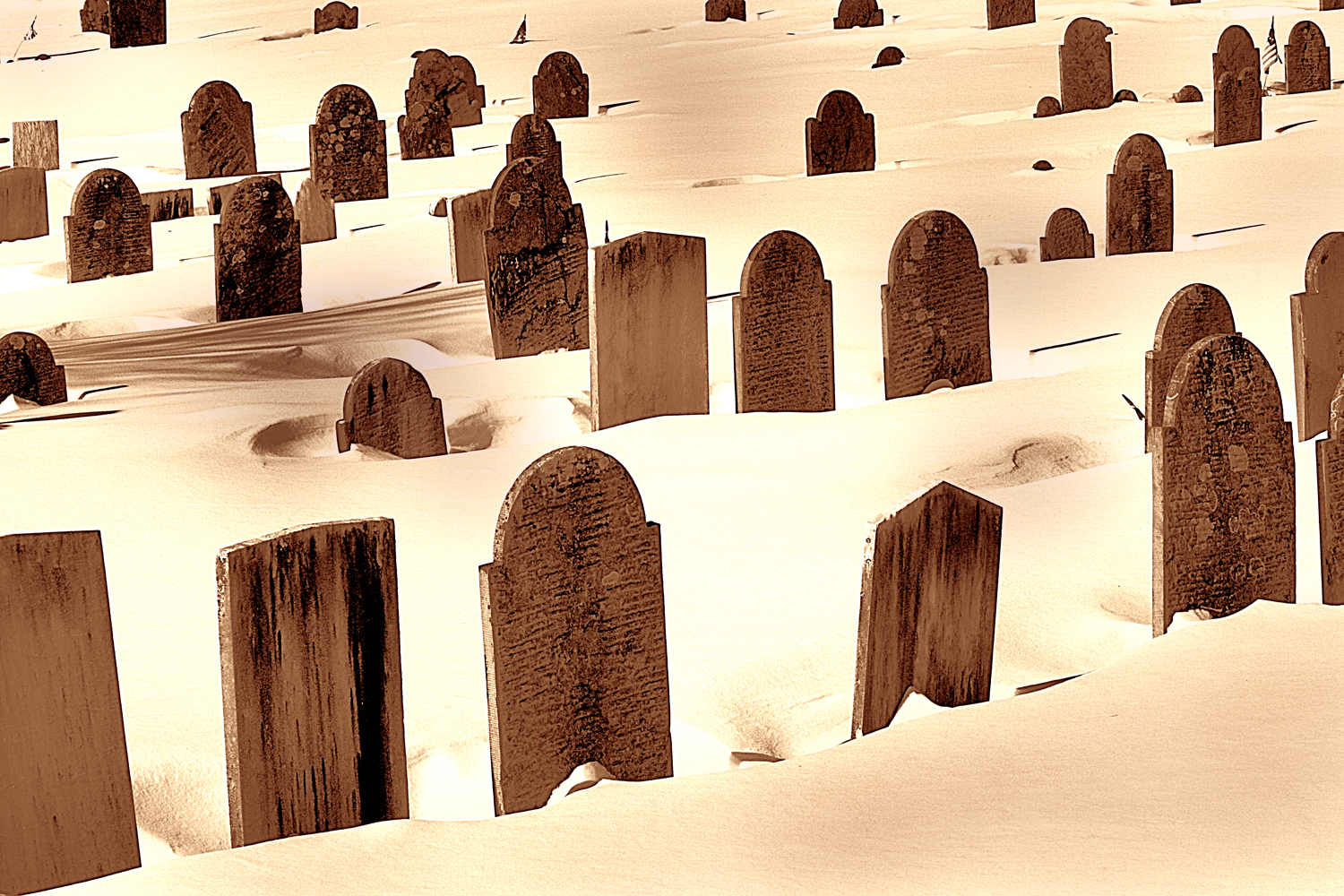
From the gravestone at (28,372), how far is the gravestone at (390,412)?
1.68 meters

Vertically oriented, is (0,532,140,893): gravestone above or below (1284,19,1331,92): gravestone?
below

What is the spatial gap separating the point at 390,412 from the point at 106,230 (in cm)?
555

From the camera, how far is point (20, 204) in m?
13.5

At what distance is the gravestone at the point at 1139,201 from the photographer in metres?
9.94

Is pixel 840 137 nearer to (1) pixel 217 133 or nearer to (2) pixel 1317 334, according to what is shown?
(1) pixel 217 133

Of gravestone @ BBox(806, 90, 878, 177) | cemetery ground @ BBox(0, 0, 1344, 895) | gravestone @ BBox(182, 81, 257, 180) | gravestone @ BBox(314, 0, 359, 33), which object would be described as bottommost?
cemetery ground @ BBox(0, 0, 1344, 895)

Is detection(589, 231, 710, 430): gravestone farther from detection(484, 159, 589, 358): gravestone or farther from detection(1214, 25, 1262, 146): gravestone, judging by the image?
detection(1214, 25, 1262, 146): gravestone

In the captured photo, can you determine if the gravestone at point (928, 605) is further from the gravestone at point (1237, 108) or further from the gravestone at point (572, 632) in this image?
the gravestone at point (1237, 108)

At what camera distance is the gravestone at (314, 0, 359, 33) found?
2370cm

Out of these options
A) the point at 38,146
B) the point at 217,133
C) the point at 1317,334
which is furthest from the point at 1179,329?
the point at 38,146

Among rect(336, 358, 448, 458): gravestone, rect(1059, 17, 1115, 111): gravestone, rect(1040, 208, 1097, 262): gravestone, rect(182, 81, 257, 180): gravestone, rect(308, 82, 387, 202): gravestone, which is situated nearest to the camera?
rect(336, 358, 448, 458): gravestone

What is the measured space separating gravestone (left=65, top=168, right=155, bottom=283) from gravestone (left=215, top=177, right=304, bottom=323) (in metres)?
1.71

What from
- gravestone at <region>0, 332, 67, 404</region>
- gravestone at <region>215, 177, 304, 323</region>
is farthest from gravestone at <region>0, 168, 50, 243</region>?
gravestone at <region>0, 332, 67, 404</region>

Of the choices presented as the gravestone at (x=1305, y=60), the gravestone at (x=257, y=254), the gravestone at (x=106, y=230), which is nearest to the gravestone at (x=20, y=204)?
the gravestone at (x=106, y=230)
